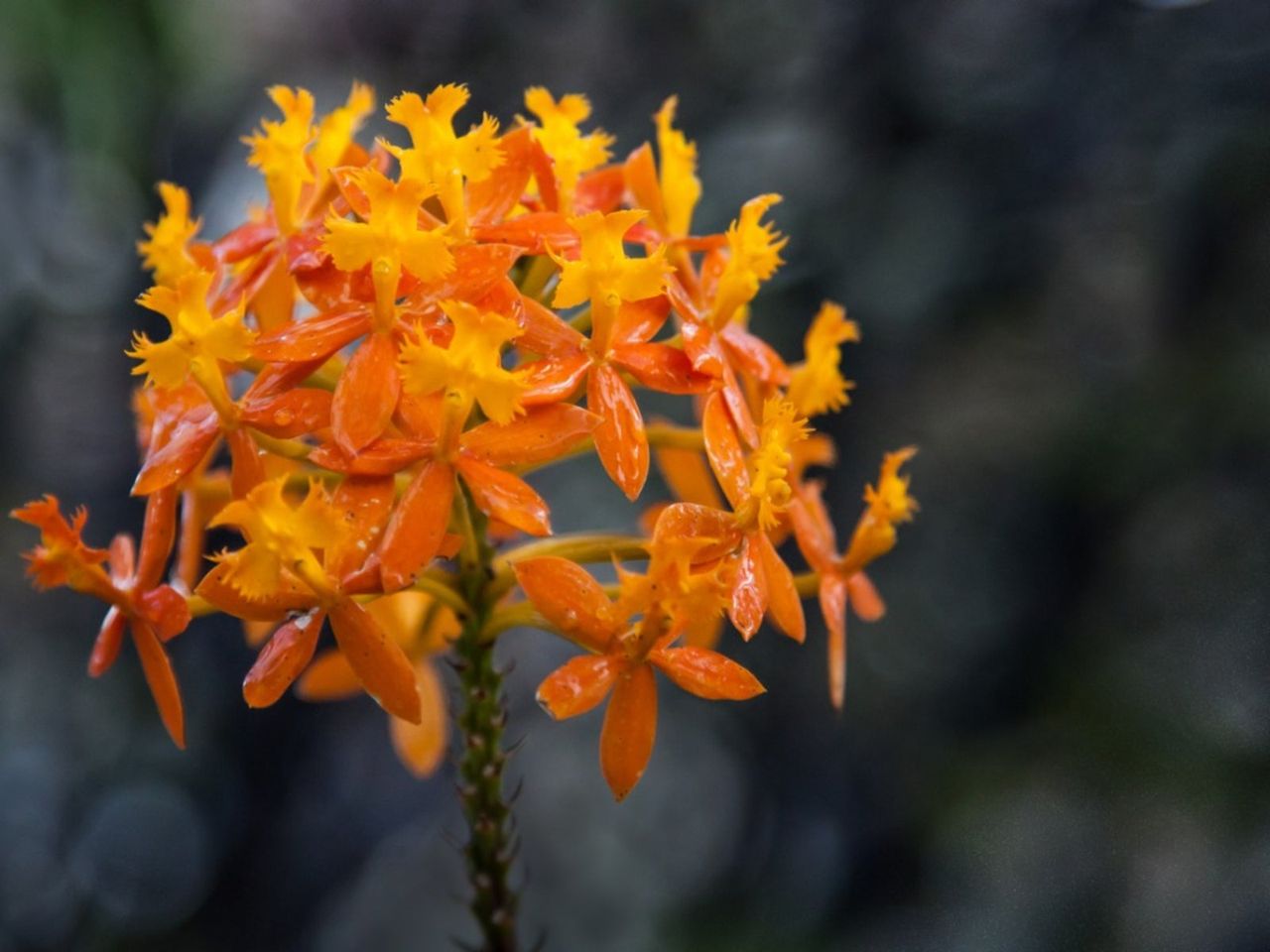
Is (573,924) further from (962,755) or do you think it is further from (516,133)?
(516,133)

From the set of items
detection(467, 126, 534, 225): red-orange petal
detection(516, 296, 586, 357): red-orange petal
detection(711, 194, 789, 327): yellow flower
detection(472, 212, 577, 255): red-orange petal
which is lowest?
detection(516, 296, 586, 357): red-orange petal

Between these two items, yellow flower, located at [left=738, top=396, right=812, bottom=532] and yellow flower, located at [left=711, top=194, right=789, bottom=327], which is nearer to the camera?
yellow flower, located at [left=738, top=396, right=812, bottom=532]

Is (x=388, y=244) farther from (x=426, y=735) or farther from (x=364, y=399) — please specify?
(x=426, y=735)

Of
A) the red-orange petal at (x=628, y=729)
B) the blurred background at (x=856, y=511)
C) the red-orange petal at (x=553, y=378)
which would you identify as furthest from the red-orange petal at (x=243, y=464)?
the blurred background at (x=856, y=511)

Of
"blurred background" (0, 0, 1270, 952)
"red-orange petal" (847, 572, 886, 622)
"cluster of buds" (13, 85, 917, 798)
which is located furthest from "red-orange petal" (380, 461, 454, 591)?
"blurred background" (0, 0, 1270, 952)

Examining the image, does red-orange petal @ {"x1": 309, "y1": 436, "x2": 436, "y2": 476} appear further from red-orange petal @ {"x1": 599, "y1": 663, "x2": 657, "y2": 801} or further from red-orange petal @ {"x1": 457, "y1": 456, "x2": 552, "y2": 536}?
red-orange petal @ {"x1": 599, "y1": 663, "x2": 657, "y2": 801}

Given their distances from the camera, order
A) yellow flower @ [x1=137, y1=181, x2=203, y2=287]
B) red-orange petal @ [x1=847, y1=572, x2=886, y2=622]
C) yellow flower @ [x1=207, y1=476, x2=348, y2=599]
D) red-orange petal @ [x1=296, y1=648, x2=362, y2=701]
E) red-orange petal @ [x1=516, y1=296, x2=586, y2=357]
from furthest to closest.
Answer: red-orange petal @ [x1=296, y1=648, x2=362, y2=701], red-orange petal @ [x1=847, y1=572, x2=886, y2=622], yellow flower @ [x1=137, y1=181, x2=203, y2=287], red-orange petal @ [x1=516, y1=296, x2=586, y2=357], yellow flower @ [x1=207, y1=476, x2=348, y2=599]

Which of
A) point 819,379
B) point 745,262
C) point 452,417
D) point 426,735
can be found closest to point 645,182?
point 745,262
